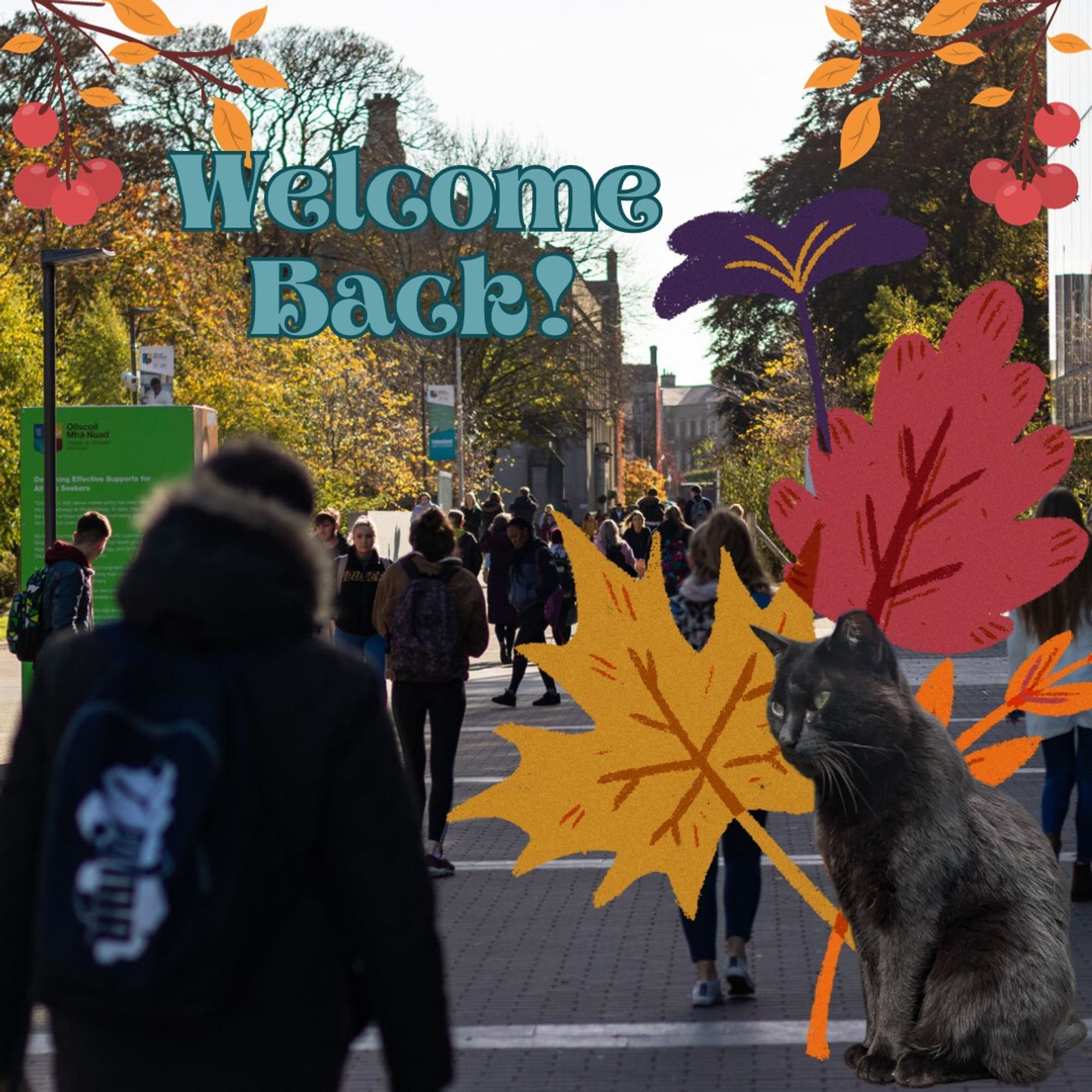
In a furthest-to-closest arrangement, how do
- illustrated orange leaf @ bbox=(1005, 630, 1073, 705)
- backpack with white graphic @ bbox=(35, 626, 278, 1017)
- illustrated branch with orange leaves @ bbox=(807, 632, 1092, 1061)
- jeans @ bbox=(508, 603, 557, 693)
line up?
jeans @ bbox=(508, 603, 557, 693), illustrated orange leaf @ bbox=(1005, 630, 1073, 705), illustrated branch with orange leaves @ bbox=(807, 632, 1092, 1061), backpack with white graphic @ bbox=(35, 626, 278, 1017)

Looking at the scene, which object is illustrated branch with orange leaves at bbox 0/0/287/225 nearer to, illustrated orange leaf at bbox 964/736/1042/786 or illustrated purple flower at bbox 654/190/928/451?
illustrated purple flower at bbox 654/190/928/451

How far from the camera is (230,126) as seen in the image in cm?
728

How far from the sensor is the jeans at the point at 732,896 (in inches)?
253

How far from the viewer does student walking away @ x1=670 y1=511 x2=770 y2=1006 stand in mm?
6461

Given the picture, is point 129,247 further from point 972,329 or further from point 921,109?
point 972,329

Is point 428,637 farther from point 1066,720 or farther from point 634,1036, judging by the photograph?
point 634,1036

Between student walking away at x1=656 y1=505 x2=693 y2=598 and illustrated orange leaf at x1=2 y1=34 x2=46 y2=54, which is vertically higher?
illustrated orange leaf at x1=2 y1=34 x2=46 y2=54

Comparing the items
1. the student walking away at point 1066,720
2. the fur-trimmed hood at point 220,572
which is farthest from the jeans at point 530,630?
the fur-trimmed hood at point 220,572

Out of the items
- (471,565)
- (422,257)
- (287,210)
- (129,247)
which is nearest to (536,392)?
Answer: (422,257)

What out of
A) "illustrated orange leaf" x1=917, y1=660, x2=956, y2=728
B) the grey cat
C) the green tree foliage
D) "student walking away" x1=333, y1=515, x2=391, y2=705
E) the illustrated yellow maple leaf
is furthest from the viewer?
the green tree foliage

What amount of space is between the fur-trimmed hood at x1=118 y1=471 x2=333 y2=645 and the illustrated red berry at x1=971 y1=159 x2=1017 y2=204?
5.19 metres

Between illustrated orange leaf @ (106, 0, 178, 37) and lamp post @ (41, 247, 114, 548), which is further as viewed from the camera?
lamp post @ (41, 247, 114, 548)

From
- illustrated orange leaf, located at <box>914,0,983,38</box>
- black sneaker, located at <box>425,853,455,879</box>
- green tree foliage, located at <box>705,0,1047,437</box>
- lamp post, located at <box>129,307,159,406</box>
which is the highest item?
green tree foliage, located at <box>705,0,1047,437</box>

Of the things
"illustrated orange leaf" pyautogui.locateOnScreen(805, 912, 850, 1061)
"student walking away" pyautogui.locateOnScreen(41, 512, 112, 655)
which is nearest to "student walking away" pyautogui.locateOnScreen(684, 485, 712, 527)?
"student walking away" pyautogui.locateOnScreen(41, 512, 112, 655)
